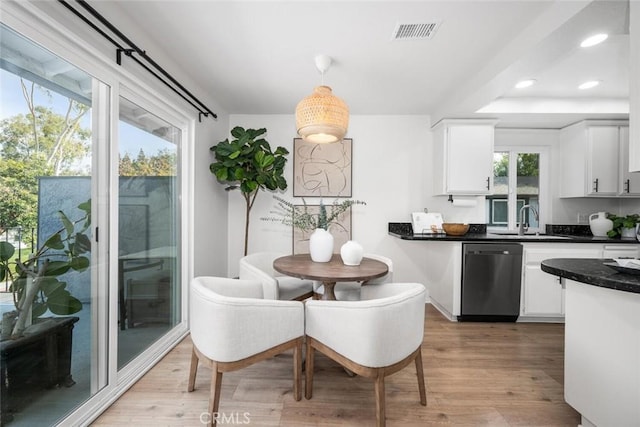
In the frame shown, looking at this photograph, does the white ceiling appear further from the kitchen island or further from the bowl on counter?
the kitchen island

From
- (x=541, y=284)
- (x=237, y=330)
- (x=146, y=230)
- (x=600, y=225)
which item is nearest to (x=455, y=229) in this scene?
(x=541, y=284)

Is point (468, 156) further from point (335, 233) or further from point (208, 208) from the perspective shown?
point (208, 208)

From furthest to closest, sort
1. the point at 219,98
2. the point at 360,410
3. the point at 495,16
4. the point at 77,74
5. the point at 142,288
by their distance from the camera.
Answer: the point at 219,98
the point at 142,288
the point at 495,16
the point at 360,410
the point at 77,74

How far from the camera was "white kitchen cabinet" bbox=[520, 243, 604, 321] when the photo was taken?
9.67 ft

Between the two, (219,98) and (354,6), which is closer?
(354,6)

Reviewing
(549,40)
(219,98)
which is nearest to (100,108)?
(219,98)

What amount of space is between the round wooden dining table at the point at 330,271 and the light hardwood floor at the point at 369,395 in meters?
0.65

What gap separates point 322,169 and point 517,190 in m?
2.64

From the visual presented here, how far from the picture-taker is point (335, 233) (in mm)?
3689

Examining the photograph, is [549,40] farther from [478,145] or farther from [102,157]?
[102,157]

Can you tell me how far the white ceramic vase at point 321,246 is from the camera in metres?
2.25

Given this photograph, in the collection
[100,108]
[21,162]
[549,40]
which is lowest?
[21,162]

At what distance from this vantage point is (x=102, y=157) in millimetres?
1736

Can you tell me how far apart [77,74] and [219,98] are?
1.76m
